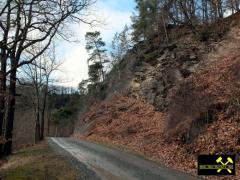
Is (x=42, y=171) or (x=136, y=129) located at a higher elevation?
(x=136, y=129)

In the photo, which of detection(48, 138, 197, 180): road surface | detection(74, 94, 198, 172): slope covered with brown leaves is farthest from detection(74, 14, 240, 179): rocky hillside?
detection(48, 138, 197, 180): road surface

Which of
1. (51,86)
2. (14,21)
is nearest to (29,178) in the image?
(14,21)

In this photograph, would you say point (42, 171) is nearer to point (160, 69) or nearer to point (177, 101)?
point (177, 101)

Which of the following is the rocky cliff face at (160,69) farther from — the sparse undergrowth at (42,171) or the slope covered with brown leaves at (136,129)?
the sparse undergrowth at (42,171)

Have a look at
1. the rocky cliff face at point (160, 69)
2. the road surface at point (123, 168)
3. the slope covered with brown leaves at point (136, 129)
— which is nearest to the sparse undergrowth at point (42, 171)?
the road surface at point (123, 168)

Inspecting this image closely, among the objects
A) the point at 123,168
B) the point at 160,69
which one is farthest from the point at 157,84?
the point at 123,168

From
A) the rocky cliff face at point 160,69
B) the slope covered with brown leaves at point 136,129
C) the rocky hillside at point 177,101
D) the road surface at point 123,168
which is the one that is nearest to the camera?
the road surface at point 123,168

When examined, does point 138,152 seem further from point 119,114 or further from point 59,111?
point 59,111

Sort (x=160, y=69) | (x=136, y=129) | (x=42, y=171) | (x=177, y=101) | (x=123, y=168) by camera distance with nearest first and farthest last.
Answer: (x=42, y=171) → (x=123, y=168) → (x=177, y=101) → (x=136, y=129) → (x=160, y=69)

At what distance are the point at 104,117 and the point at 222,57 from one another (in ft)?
50.7

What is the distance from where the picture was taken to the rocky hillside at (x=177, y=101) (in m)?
18.9

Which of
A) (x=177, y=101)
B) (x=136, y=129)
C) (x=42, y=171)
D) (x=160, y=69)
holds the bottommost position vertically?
(x=42, y=171)

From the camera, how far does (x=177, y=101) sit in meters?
25.9

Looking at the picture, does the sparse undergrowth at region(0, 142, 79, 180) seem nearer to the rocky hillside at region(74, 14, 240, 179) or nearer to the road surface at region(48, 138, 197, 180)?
the road surface at region(48, 138, 197, 180)
